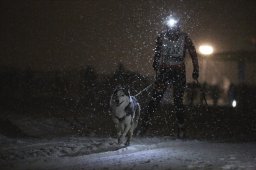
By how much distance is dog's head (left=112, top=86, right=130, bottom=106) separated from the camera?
9.97 m

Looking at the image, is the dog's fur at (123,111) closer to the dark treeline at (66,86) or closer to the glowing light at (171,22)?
the glowing light at (171,22)

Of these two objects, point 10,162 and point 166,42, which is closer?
point 10,162

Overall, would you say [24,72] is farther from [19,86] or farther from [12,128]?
[12,128]

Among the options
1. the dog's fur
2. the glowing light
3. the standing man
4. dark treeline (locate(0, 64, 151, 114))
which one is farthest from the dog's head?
dark treeline (locate(0, 64, 151, 114))

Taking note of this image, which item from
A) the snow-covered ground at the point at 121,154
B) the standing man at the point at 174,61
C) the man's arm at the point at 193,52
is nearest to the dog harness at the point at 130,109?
the snow-covered ground at the point at 121,154

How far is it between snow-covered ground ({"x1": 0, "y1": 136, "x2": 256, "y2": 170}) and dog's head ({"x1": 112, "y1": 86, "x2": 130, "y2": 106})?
92 cm

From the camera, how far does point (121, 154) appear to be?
8984 millimetres

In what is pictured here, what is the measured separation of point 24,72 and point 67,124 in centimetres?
803

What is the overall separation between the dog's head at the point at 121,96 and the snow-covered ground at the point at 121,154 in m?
0.92

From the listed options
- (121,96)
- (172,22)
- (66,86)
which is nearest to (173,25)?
(172,22)

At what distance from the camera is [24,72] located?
20.4 meters

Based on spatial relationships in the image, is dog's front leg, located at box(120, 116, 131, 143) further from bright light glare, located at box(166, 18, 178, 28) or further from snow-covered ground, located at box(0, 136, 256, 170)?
bright light glare, located at box(166, 18, 178, 28)

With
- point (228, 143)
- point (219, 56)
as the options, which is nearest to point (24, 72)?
point (228, 143)

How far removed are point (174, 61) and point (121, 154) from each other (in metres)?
3.34
